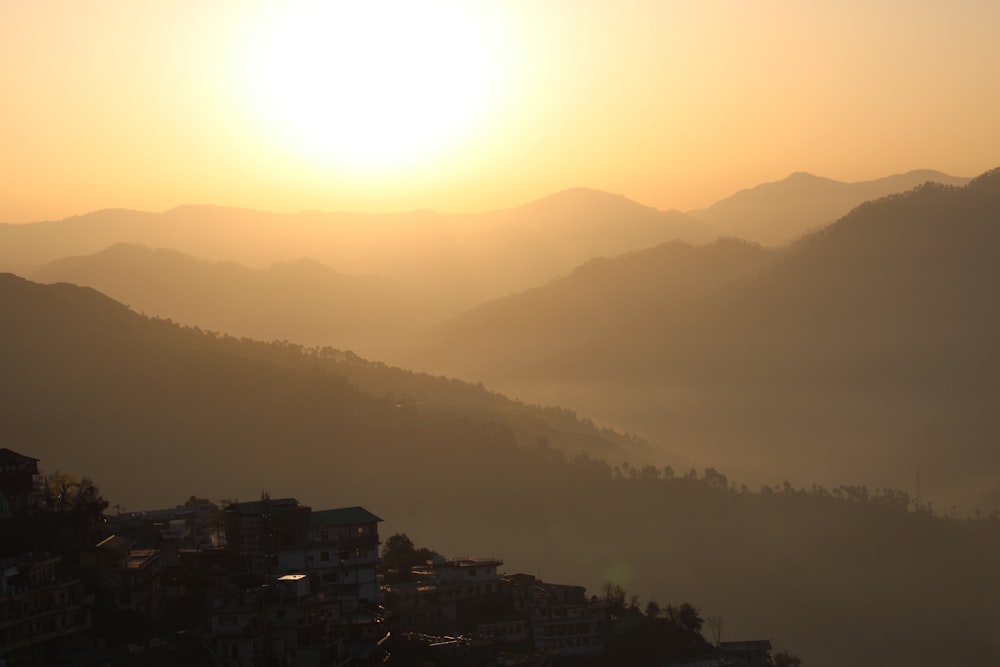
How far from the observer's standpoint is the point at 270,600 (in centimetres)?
4891

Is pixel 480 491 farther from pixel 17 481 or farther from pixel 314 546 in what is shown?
pixel 17 481

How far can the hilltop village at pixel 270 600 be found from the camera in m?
47.9

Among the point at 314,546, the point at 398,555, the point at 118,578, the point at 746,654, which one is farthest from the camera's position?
the point at 398,555

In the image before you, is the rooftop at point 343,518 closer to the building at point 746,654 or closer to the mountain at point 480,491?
the building at point 746,654

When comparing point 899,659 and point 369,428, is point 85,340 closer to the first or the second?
point 369,428

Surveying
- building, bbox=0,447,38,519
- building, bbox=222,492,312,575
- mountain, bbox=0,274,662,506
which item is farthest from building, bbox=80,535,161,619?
mountain, bbox=0,274,662,506

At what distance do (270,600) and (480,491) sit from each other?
109m

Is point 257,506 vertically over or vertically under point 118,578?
over

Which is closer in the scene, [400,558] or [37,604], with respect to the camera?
[37,604]

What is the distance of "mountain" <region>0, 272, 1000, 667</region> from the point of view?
136 m

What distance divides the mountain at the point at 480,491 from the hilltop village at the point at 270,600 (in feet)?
190

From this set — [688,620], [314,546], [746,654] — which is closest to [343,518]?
[314,546]

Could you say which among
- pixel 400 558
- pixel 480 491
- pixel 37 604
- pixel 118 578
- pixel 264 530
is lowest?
pixel 37 604

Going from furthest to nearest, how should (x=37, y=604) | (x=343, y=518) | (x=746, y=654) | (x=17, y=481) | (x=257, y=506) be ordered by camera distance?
(x=746, y=654), (x=257, y=506), (x=17, y=481), (x=343, y=518), (x=37, y=604)
